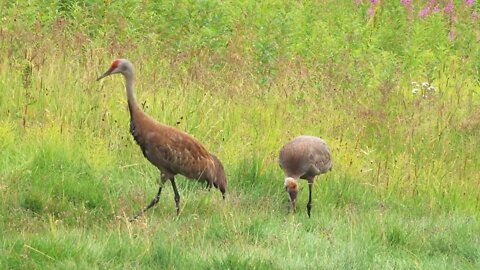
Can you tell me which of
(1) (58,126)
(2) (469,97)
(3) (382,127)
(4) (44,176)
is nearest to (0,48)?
(1) (58,126)

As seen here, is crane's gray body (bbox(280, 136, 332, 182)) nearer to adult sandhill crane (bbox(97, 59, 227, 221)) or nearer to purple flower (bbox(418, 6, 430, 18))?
adult sandhill crane (bbox(97, 59, 227, 221))

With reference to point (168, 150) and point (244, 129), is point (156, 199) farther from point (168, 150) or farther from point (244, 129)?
point (244, 129)

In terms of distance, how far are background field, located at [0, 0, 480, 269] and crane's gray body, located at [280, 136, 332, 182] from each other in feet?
0.83

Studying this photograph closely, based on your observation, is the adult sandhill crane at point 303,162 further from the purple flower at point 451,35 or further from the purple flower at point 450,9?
the purple flower at point 450,9

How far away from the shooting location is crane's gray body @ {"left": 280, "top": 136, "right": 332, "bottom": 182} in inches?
338

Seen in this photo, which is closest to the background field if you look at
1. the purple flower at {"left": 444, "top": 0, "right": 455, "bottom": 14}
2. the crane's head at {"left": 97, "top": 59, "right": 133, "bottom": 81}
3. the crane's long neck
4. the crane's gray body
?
the crane's gray body

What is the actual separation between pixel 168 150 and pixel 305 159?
4.33 feet

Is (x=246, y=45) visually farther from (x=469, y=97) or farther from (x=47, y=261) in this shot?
(x=47, y=261)

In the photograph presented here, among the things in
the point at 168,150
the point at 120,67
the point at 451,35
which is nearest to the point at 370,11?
the point at 451,35

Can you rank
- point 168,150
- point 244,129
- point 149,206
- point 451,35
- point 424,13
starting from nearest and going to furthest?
point 149,206 → point 168,150 → point 244,129 → point 451,35 → point 424,13

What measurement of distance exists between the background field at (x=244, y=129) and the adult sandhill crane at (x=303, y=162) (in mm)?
213

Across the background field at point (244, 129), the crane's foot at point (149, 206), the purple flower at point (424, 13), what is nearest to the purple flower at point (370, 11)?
the background field at point (244, 129)

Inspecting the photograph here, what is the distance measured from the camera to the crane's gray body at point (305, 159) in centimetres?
858

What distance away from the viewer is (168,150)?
7.93 metres
